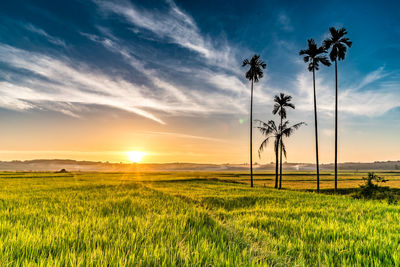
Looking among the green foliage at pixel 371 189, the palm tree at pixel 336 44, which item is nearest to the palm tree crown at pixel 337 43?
the palm tree at pixel 336 44

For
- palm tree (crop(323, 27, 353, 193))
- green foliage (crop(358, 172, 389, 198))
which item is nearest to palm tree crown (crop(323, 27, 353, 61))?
palm tree (crop(323, 27, 353, 193))

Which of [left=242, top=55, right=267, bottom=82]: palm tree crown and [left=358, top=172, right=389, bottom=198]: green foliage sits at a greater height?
[left=242, top=55, right=267, bottom=82]: palm tree crown

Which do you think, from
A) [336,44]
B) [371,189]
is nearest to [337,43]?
[336,44]

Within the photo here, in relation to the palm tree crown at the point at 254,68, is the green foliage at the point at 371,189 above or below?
below

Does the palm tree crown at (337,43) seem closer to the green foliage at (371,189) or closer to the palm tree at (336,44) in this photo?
the palm tree at (336,44)

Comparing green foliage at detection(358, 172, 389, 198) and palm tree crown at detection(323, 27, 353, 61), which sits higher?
palm tree crown at detection(323, 27, 353, 61)

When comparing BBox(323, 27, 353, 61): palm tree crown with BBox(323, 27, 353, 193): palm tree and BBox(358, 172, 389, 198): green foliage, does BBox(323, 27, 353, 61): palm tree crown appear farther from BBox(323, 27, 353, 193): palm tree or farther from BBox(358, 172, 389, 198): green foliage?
BBox(358, 172, 389, 198): green foliage

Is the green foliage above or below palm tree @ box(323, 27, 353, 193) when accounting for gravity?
below

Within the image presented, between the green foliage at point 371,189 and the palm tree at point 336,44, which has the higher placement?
the palm tree at point 336,44

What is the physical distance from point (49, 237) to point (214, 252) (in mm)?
3699

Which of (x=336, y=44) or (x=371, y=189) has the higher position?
(x=336, y=44)

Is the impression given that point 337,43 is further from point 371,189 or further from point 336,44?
point 371,189

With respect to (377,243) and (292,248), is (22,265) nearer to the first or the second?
(292,248)

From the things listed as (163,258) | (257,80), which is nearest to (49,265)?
(163,258)
